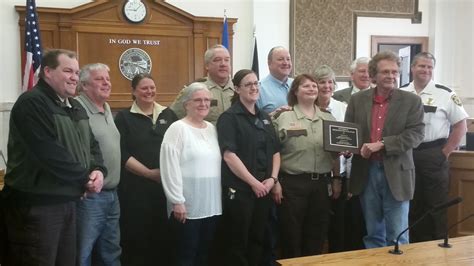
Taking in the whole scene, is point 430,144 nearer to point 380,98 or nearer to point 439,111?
point 439,111

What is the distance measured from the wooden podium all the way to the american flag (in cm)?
429

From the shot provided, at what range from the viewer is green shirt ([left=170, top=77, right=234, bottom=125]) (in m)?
3.31

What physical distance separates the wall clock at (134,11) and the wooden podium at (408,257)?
496 centimetres

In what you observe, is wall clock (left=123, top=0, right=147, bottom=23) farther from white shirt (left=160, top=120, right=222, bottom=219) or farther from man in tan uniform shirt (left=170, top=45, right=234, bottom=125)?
white shirt (left=160, top=120, right=222, bottom=219)

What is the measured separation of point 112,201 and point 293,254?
117 centimetres

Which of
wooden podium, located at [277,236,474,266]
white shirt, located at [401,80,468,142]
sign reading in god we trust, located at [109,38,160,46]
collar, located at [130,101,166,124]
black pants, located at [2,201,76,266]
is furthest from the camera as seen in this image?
sign reading in god we trust, located at [109,38,160,46]

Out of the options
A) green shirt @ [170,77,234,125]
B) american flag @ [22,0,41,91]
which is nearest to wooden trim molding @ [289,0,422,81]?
american flag @ [22,0,41,91]

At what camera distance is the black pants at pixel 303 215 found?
119 inches

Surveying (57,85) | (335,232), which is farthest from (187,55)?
(57,85)

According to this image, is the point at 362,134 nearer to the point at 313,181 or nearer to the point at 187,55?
the point at 313,181

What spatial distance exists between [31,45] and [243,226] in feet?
12.3

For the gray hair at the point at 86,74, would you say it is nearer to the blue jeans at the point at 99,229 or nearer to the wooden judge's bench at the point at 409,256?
the blue jeans at the point at 99,229

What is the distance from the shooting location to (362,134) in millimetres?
3074

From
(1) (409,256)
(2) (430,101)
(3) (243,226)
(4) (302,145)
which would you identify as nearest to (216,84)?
(4) (302,145)
